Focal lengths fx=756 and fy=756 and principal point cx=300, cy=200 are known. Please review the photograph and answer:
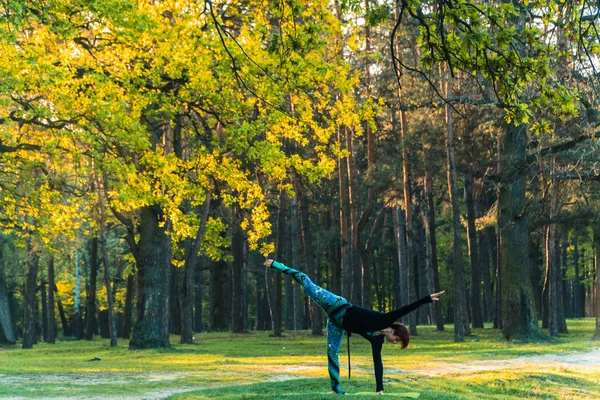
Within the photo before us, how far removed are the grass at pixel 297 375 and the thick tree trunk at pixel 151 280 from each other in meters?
0.81

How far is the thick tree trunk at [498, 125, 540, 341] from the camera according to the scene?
2842cm

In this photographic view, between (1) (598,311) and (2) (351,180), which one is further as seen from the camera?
(2) (351,180)

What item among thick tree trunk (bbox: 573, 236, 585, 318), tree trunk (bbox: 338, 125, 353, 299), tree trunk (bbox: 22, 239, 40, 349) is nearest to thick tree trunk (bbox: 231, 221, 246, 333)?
tree trunk (bbox: 338, 125, 353, 299)

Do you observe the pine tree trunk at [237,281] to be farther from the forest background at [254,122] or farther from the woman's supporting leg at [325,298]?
the woman's supporting leg at [325,298]

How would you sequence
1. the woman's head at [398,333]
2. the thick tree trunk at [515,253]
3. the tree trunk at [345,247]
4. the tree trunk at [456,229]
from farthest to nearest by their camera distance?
the tree trunk at [345,247] → the tree trunk at [456,229] → the thick tree trunk at [515,253] → the woman's head at [398,333]

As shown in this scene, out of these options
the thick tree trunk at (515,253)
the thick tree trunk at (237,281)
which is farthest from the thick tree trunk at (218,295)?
the thick tree trunk at (515,253)

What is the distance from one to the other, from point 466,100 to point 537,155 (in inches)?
122

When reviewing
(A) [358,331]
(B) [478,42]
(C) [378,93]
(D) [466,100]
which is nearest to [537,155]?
(D) [466,100]

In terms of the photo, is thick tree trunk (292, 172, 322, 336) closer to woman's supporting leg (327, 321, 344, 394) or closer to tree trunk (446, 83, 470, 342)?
tree trunk (446, 83, 470, 342)

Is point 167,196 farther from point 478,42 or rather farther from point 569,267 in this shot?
point 569,267

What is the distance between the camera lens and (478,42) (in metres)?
7.61

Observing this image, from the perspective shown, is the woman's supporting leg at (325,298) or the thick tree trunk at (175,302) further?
the thick tree trunk at (175,302)

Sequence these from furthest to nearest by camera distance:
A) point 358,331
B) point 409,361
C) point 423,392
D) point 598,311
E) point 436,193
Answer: point 436,193 < point 598,311 < point 409,361 < point 423,392 < point 358,331

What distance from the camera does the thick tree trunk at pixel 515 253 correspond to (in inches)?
1119
